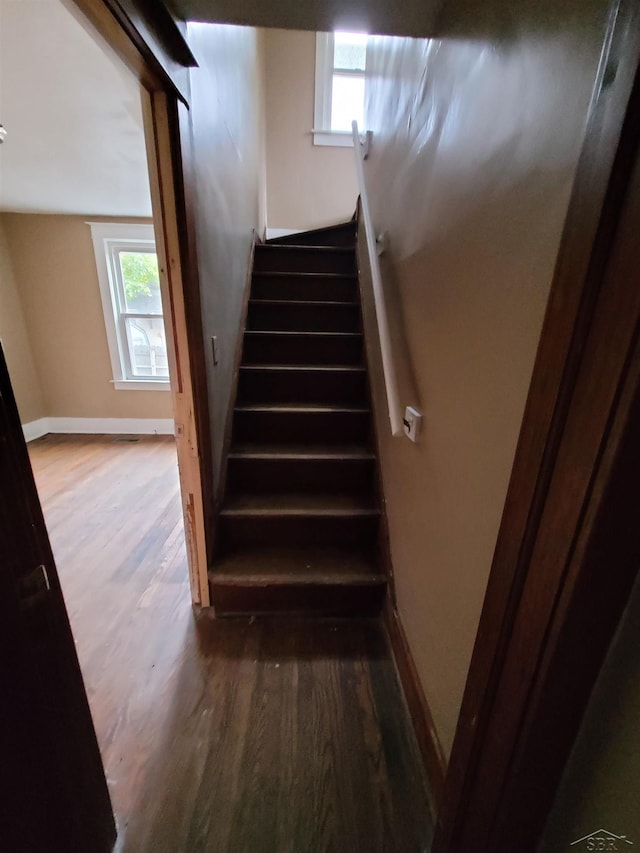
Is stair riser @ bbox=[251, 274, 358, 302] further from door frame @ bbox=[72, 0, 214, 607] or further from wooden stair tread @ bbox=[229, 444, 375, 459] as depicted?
door frame @ bbox=[72, 0, 214, 607]

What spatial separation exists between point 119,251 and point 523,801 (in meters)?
4.75

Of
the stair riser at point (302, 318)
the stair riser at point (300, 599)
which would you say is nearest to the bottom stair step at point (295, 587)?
the stair riser at point (300, 599)

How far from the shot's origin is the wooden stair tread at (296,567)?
1.57 metres

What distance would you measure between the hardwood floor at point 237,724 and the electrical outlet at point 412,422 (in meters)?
0.95

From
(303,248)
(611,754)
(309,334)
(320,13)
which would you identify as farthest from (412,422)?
(303,248)

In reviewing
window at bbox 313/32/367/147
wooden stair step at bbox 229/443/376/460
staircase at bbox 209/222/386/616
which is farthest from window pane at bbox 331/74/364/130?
wooden stair step at bbox 229/443/376/460

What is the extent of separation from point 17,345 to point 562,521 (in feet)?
16.4

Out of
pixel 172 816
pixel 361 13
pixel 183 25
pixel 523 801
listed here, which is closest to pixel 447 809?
pixel 523 801

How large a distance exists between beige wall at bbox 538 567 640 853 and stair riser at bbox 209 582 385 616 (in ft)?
3.32

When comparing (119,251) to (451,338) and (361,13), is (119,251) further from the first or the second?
(451,338)

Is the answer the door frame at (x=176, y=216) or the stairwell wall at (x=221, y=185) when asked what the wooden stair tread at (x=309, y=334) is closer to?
the stairwell wall at (x=221, y=185)

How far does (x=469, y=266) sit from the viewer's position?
84cm

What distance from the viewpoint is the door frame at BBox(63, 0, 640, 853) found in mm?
413

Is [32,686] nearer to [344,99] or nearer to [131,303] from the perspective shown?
[131,303]
